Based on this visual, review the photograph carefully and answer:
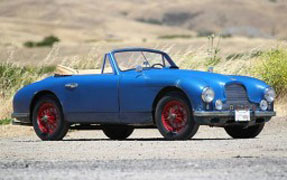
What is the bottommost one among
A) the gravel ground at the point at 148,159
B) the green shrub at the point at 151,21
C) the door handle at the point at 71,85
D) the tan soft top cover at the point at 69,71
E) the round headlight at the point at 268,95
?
the gravel ground at the point at 148,159

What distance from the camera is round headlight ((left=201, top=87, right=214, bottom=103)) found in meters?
13.5

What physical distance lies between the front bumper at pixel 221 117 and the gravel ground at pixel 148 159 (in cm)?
31

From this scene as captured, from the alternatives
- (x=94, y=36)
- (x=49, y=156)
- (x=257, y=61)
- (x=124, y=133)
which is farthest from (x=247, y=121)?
(x=94, y=36)

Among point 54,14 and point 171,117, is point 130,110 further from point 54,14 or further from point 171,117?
point 54,14

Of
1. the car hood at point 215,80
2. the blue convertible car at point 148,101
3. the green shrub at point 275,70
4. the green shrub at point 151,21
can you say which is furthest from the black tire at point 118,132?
the green shrub at point 151,21

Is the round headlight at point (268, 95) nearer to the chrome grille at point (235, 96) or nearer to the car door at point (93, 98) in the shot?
the chrome grille at point (235, 96)

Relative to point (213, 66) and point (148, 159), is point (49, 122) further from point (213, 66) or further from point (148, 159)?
point (213, 66)

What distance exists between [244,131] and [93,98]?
2419 millimetres

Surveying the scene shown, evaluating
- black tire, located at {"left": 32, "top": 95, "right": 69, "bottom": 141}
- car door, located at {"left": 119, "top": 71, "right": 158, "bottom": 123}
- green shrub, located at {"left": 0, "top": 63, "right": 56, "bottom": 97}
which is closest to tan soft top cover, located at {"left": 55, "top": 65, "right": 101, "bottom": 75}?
black tire, located at {"left": 32, "top": 95, "right": 69, "bottom": 141}

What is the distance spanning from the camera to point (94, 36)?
116 metres

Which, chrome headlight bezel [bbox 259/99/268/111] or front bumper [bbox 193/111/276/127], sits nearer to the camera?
front bumper [bbox 193/111/276/127]

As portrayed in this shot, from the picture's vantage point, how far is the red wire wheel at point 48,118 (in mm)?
15258

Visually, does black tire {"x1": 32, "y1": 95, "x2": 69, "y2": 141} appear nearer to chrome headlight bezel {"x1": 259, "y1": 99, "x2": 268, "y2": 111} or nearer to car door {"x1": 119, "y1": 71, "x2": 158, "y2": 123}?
car door {"x1": 119, "y1": 71, "x2": 158, "y2": 123}

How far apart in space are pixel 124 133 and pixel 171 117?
7.71ft
